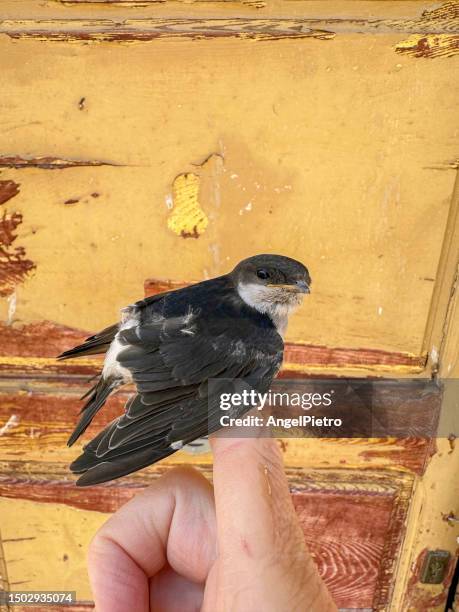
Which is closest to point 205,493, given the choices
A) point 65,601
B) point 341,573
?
point 341,573

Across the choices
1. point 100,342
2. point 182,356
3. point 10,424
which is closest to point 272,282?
point 182,356

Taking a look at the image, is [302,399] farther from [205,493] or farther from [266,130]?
[266,130]

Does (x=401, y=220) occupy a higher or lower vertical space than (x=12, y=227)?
higher

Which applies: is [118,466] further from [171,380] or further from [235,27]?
[235,27]

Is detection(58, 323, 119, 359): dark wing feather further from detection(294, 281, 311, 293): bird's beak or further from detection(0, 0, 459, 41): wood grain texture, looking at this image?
detection(0, 0, 459, 41): wood grain texture

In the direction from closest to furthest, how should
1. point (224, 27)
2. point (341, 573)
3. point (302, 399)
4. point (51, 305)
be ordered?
point (224, 27)
point (51, 305)
point (302, 399)
point (341, 573)

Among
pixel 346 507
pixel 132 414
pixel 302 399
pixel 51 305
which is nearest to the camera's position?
pixel 132 414
